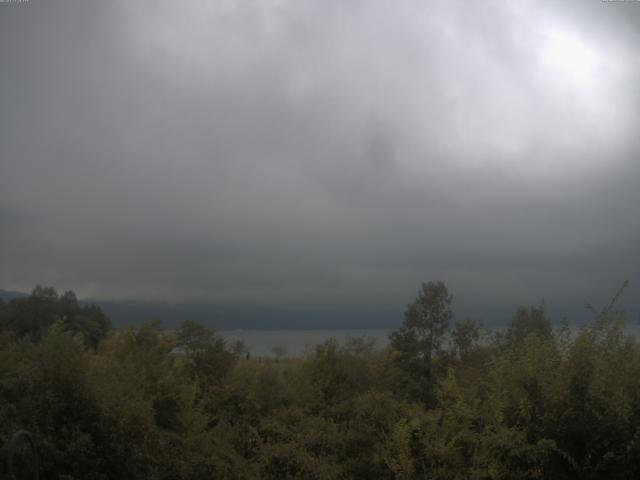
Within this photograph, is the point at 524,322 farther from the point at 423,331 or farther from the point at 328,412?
the point at 328,412

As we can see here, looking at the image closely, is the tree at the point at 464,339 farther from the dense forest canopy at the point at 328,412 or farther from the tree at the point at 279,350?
the tree at the point at 279,350

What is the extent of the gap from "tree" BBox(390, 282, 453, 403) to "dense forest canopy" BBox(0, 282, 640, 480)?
0.96 meters

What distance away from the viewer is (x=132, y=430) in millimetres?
16266

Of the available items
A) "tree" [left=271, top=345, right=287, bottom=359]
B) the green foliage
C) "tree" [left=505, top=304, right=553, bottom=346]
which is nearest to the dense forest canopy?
"tree" [left=505, top=304, right=553, bottom=346]

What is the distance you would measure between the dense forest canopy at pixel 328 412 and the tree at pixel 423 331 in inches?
37.9

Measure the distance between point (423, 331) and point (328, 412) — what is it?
10.0 metres

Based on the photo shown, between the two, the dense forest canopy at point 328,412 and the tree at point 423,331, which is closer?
the dense forest canopy at point 328,412

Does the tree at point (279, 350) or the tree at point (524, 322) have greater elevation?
the tree at point (524, 322)

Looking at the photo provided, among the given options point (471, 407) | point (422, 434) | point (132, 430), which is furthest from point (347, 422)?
point (132, 430)

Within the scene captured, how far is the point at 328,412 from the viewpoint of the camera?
25781mm

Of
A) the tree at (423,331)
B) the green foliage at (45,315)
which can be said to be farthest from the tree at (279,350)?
the tree at (423,331)

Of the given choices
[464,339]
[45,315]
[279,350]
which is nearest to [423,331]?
[464,339]

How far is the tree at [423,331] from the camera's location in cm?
3309

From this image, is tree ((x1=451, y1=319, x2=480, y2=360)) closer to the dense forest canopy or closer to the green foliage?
the dense forest canopy
